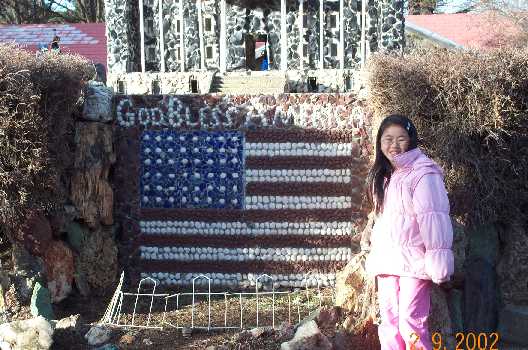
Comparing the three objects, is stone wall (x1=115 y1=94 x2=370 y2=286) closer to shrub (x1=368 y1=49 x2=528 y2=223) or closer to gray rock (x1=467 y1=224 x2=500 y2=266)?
shrub (x1=368 y1=49 x2=528 y2=223)

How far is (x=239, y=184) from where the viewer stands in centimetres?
638

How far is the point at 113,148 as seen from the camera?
6.41 meters

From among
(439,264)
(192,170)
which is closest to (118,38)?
(192,170)

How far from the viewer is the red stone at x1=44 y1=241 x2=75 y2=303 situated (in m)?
5.82

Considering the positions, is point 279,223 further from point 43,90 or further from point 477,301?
point 43,90

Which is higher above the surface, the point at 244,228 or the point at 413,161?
the point at 413,161

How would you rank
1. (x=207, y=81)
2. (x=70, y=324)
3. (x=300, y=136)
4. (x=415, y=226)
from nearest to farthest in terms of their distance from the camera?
(x=415, y=226) < (x=70, y=324) < (x=300, y=136) < (x=207, y=81)

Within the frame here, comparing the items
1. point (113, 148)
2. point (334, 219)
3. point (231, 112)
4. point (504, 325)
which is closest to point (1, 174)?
point (113, 148)

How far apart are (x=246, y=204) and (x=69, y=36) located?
731 inches

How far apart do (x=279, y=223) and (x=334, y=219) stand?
57 centimetres

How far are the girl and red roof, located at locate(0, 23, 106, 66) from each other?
19.2 m

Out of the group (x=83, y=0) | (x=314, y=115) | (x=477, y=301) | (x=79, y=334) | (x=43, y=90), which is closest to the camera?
(x=79, y=334)

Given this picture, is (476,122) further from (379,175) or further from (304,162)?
(304,162)

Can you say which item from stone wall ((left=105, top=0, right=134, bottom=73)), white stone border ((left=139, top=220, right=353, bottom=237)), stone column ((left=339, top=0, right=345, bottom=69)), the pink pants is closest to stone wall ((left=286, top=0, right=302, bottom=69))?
stone column ((left=339, top=0, right=345, bottom=69))
